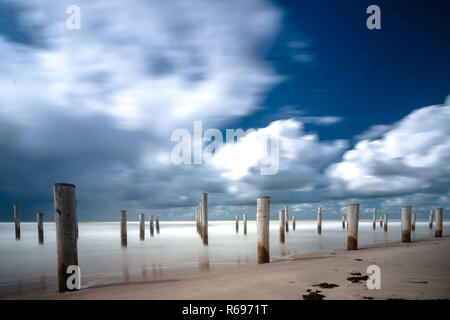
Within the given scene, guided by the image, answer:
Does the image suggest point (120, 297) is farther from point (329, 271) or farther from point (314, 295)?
point (329, 271)

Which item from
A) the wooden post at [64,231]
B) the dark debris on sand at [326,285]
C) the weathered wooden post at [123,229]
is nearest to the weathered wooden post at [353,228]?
the dark debris on sand at [326,285]

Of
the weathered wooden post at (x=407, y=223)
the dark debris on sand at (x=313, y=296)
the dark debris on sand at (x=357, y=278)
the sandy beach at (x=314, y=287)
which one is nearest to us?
the dark debris on sand at (x=313, y=296)

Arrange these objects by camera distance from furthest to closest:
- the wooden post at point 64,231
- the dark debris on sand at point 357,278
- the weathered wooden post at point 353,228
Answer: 1. the weathered wooden post at point 353,228
2. the wooden post at point 64,231
3. the dark debris on sand at point 357,278

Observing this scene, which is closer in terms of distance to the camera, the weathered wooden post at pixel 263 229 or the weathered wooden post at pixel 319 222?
the weathered wooden post at pixel 263 229

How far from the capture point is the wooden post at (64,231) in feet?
16.8

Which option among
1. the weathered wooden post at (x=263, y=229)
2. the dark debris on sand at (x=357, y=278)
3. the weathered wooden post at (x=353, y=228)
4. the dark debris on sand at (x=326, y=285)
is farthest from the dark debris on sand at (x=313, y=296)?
the weathered wooden post at (x=353, y=228)

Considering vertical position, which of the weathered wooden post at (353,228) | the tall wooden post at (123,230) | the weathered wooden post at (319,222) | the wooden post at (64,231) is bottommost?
the weathered wooden post at (319,222)

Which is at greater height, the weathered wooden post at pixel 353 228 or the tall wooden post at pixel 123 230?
the weathered wooden post at pixel 353 228

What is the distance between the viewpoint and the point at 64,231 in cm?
514

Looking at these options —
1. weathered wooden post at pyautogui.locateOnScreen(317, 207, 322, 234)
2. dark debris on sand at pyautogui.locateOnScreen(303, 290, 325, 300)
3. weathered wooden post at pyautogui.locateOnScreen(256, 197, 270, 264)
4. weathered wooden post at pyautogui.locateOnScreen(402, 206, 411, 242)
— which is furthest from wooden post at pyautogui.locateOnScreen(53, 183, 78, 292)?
weathered wooden post at pyautogui.locateOnScreen(317, 207, 322, 234)

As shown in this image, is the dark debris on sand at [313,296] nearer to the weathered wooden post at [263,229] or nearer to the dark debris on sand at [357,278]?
the dark debris on sand at [357,278]

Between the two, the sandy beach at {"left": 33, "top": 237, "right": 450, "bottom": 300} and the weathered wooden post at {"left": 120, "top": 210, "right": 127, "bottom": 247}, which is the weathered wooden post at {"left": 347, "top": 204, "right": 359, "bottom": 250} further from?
the weathered wooden post at {"left": 120, "top": 210, "right": 127, "bottom": 247}
